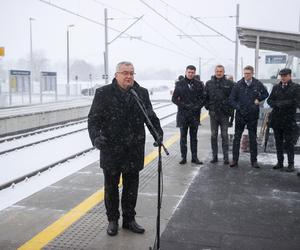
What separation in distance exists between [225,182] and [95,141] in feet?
10.4

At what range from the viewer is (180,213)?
527 centimetres

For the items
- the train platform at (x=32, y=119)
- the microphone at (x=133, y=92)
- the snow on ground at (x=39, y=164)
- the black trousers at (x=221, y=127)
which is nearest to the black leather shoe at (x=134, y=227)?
the microphone at (x=133, y=92)

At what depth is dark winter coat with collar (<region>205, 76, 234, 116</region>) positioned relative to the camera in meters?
7.92

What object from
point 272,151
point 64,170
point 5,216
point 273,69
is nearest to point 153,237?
point 5,216

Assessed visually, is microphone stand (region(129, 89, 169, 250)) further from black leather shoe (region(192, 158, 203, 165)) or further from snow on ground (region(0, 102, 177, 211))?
A: black leather shoe (region(192, 158, 203, 165))

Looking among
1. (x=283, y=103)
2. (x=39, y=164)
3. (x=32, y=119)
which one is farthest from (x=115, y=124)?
(x=32, y=119)

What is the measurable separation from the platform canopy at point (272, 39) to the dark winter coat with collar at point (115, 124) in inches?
218

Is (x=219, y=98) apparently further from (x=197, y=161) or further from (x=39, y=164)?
(x=39, y=164)

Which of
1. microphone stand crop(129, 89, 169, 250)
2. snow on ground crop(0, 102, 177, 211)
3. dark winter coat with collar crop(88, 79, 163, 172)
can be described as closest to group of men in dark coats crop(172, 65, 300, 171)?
snow on ground crop(0, 102, 177, 211)

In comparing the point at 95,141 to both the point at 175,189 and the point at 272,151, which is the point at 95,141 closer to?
the point at 175,189

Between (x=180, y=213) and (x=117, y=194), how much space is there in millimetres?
1024

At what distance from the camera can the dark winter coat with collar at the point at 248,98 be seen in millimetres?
7582

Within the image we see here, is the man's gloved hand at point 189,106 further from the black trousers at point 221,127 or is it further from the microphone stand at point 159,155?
the microphone stand at point 159,155

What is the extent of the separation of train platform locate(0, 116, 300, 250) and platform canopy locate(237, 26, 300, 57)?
10.3 ft
